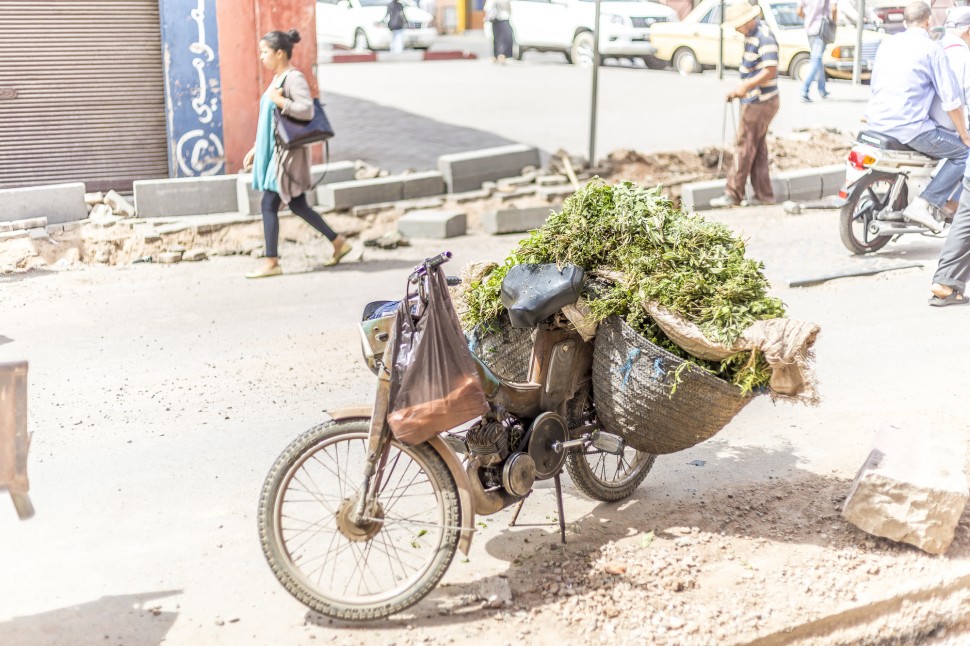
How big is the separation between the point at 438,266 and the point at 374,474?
79 centimetres

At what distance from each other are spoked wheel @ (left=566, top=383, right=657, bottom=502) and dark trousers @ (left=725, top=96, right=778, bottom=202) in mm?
7106

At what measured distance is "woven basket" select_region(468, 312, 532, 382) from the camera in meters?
4.80

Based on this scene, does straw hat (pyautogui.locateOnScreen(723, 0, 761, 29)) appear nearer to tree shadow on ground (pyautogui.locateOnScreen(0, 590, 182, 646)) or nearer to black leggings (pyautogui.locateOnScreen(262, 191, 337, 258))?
black leggings (pyautogui.locateOnScreen(262, 191, 337, 258))

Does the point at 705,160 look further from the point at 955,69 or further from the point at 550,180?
the point at 955,69

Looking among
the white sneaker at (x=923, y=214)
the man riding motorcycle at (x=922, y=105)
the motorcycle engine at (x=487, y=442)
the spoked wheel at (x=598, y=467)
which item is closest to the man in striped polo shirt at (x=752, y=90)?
the man riding motorcycle at (x=922, y=105)

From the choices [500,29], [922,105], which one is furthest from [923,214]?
[500,29]

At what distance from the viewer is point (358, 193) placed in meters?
11.5

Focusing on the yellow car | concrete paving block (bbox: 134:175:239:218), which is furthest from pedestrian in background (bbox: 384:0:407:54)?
concrete paving block (bbox: 134:175:239:218)

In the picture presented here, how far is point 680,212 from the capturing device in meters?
4.82

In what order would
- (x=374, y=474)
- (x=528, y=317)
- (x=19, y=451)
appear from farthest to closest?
(x=528, y=317)
(x=374, y=474)
(x=19, y=451)

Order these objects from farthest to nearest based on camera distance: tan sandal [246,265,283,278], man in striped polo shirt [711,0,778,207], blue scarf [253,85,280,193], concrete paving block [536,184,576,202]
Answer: concrete paving block [536,184,576,202], man in striped polo shirt [711,0,778,207], tan sandal [246,265,283,278], blue scarf [253,85,280,193]

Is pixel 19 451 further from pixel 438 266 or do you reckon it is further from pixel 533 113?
pixel 533 113

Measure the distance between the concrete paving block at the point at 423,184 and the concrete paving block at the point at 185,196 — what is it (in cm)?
183

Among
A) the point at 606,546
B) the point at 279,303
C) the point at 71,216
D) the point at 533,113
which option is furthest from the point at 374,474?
the point at 533,113
